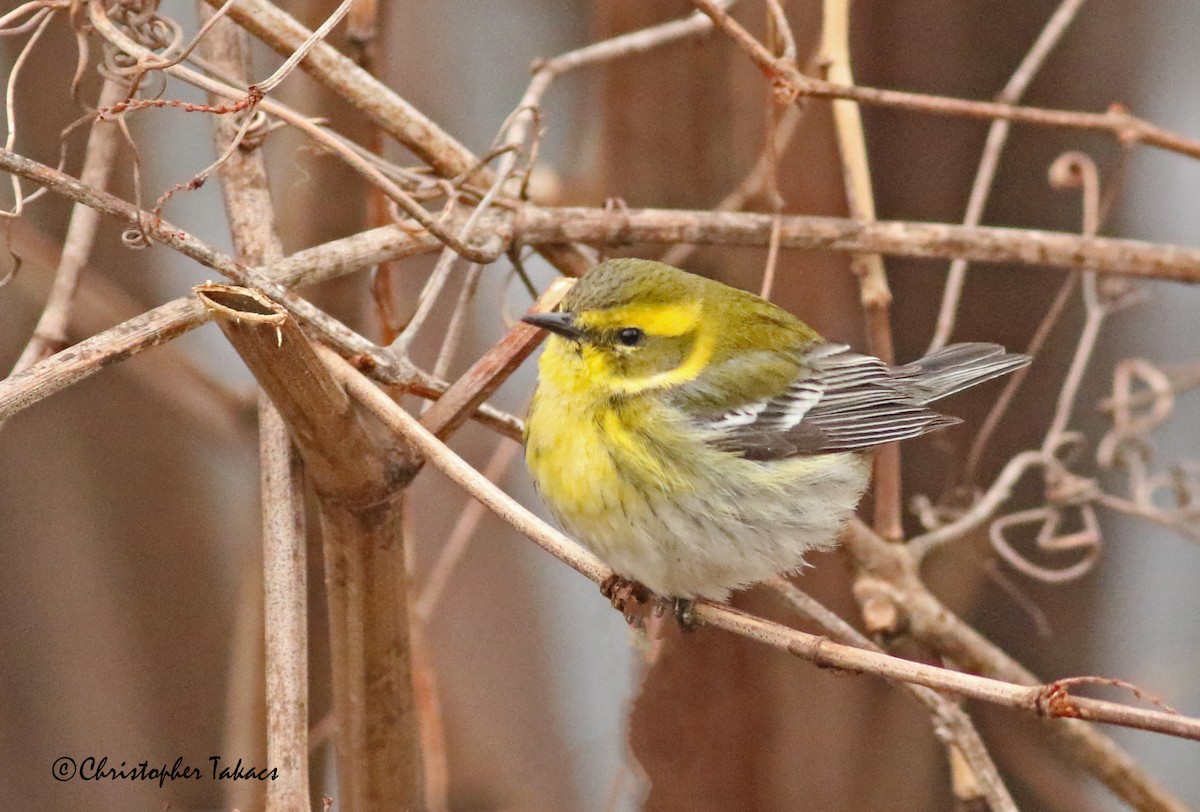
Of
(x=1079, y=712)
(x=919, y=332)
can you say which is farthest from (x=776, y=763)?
(x=1079, y=712)

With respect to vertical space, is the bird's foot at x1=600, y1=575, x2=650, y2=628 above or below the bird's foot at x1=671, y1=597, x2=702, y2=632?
above

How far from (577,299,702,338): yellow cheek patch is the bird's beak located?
0.02 meters

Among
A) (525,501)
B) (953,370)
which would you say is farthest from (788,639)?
(525,501)

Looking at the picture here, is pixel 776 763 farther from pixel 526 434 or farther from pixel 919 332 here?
pixel 526 434

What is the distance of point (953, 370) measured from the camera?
256 centimetres

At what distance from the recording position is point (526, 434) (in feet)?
7.47

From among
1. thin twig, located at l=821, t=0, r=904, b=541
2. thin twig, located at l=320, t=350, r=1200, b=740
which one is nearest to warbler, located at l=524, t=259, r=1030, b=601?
thin twig, located at l=320, t=350, r=1200, b=740

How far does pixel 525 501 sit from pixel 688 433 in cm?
202

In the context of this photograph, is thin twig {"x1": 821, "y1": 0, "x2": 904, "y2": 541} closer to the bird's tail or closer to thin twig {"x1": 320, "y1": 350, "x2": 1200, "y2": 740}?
the bird's tail

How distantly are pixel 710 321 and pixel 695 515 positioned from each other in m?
0.44

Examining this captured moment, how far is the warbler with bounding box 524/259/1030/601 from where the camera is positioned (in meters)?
2.14

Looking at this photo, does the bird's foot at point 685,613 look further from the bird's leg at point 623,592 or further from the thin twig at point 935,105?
the thin twig at point 935,105

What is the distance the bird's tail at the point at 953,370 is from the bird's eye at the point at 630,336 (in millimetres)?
637

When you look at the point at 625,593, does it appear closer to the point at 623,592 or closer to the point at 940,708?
the point at 623,592
